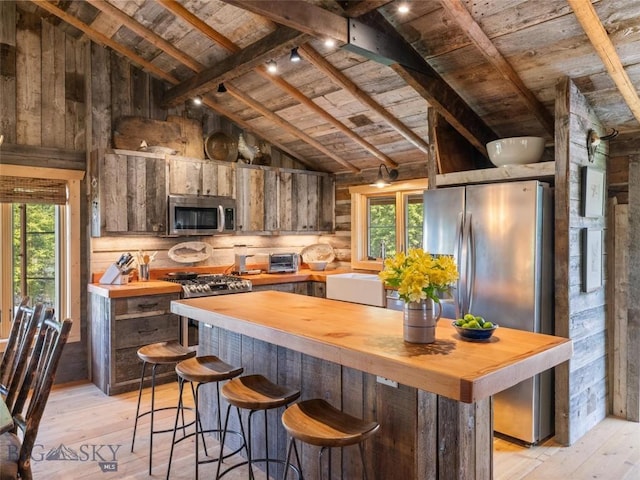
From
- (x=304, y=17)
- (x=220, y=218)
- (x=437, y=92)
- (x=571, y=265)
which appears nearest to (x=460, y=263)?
(x=571, y=265)

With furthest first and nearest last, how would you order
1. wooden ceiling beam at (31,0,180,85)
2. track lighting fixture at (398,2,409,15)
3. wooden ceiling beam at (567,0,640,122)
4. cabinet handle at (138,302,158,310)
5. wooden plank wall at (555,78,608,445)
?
cabinet handle at (138,302,158,310), wooden ceiling beam at (31,0,180,85), wooden plank wall at (555,78,608,445), track lighting fixture at (398,2,409,15), wooden ceiling beam at (567,0,640,122)

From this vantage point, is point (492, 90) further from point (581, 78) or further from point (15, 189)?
point (15, 189)

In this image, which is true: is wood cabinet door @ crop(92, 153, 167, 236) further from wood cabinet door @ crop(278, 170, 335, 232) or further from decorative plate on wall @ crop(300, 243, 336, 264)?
decorative plate on wall @ crop(300, 243, 336, 264)

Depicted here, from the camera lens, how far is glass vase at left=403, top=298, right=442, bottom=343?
6.22 ft

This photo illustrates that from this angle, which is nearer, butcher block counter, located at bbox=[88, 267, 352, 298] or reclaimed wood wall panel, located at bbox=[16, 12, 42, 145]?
butcher block counter, located at bbox=[88, 267, 352, 298]

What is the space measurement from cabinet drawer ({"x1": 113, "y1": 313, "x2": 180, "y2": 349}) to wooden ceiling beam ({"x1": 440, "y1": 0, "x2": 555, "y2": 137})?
130 inches

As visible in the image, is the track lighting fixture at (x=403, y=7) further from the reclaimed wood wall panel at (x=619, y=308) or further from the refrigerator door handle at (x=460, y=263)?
the reclaimed wood wall panel at (x=619, y=308)

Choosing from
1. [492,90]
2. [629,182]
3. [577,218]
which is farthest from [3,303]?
[629,182]

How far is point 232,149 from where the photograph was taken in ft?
17.2

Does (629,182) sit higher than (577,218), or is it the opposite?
(629,182)

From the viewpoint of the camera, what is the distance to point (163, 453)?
298 cm

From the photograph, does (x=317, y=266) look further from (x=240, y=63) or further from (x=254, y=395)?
(x=254, y=395)

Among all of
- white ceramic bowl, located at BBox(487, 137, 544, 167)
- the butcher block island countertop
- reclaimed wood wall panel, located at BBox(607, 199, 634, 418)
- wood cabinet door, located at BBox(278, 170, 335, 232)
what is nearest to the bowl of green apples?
the butcher block island countertop

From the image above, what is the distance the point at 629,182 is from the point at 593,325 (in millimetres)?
1112
